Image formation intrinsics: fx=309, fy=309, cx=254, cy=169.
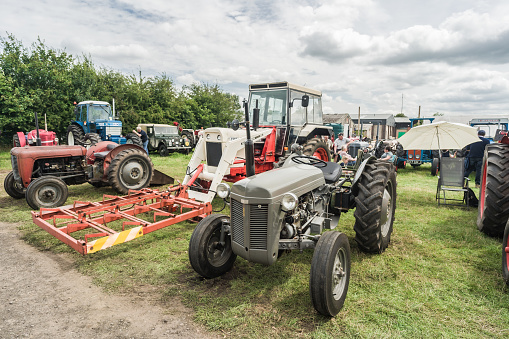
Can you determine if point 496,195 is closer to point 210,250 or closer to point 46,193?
point 210,250

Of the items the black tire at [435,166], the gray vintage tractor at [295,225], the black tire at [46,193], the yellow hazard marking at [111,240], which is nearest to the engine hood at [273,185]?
the gray vintage tractor at [295,225]

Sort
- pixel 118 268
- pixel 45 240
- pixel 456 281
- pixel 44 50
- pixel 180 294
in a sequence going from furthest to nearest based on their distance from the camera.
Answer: pixel 44 50 → pixel 45 240 → pixel 118 268 → pixel 456 281 → pixel 180 294

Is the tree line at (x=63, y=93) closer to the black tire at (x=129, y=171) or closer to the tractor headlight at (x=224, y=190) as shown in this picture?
the black tire at (x=129, y=171)

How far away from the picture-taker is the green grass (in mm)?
2465

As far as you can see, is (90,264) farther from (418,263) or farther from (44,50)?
(44,50)

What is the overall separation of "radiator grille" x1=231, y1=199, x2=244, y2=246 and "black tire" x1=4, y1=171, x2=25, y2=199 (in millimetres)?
5880

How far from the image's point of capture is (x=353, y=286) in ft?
10.1

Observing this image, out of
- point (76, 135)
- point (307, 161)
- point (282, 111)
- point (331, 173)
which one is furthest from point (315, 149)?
point (76, 135)

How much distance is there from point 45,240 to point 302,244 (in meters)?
3.73

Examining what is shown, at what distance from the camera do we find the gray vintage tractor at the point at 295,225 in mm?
2552

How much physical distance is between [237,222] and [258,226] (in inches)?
10.1

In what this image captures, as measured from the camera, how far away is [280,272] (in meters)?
3.38

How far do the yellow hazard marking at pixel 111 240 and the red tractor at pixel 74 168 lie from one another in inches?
132

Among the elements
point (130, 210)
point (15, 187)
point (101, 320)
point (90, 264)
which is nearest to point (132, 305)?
point (101, 320)
